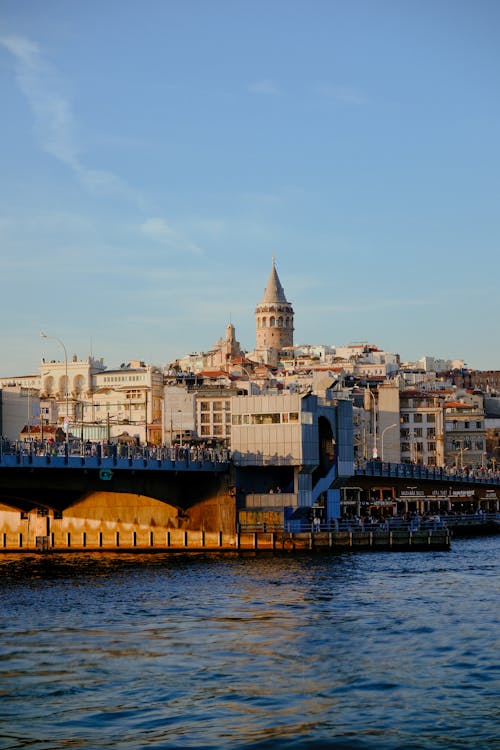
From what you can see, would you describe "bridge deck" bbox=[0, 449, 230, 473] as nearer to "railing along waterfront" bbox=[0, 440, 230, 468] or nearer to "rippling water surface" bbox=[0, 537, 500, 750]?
"railing along waterfront" bbox=[0, 440, 230, 468]

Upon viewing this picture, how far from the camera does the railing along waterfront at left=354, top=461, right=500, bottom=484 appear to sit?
13938 centimetres

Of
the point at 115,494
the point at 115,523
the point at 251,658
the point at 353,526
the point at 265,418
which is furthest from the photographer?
the point at 115,494

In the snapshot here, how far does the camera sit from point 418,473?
492 feet

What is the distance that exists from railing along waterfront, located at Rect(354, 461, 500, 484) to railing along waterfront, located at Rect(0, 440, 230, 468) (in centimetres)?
2623

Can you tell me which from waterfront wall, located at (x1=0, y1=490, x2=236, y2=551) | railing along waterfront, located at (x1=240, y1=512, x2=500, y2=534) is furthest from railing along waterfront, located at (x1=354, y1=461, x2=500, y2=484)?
waterfront wall, located at (x1=0, y1=490, x2=236, y2=551)

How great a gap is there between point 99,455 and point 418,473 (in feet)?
185

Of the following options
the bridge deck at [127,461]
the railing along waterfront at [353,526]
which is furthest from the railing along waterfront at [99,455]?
the railing along waterfront at [353,526]

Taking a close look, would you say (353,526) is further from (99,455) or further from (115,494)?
(99,455)

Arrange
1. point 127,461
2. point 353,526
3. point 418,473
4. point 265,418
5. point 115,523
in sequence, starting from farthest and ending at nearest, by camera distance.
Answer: point 418,473, point 115,523, point 353,526, point 265,418, point 127,461

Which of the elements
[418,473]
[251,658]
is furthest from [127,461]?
[418,473]

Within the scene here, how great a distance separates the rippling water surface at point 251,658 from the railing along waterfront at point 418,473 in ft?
155

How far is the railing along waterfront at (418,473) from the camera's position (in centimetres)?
13938

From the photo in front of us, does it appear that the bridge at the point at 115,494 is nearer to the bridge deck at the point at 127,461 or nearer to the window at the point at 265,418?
the bridge deck at the point at 127,461

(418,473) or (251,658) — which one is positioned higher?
(418,473)
